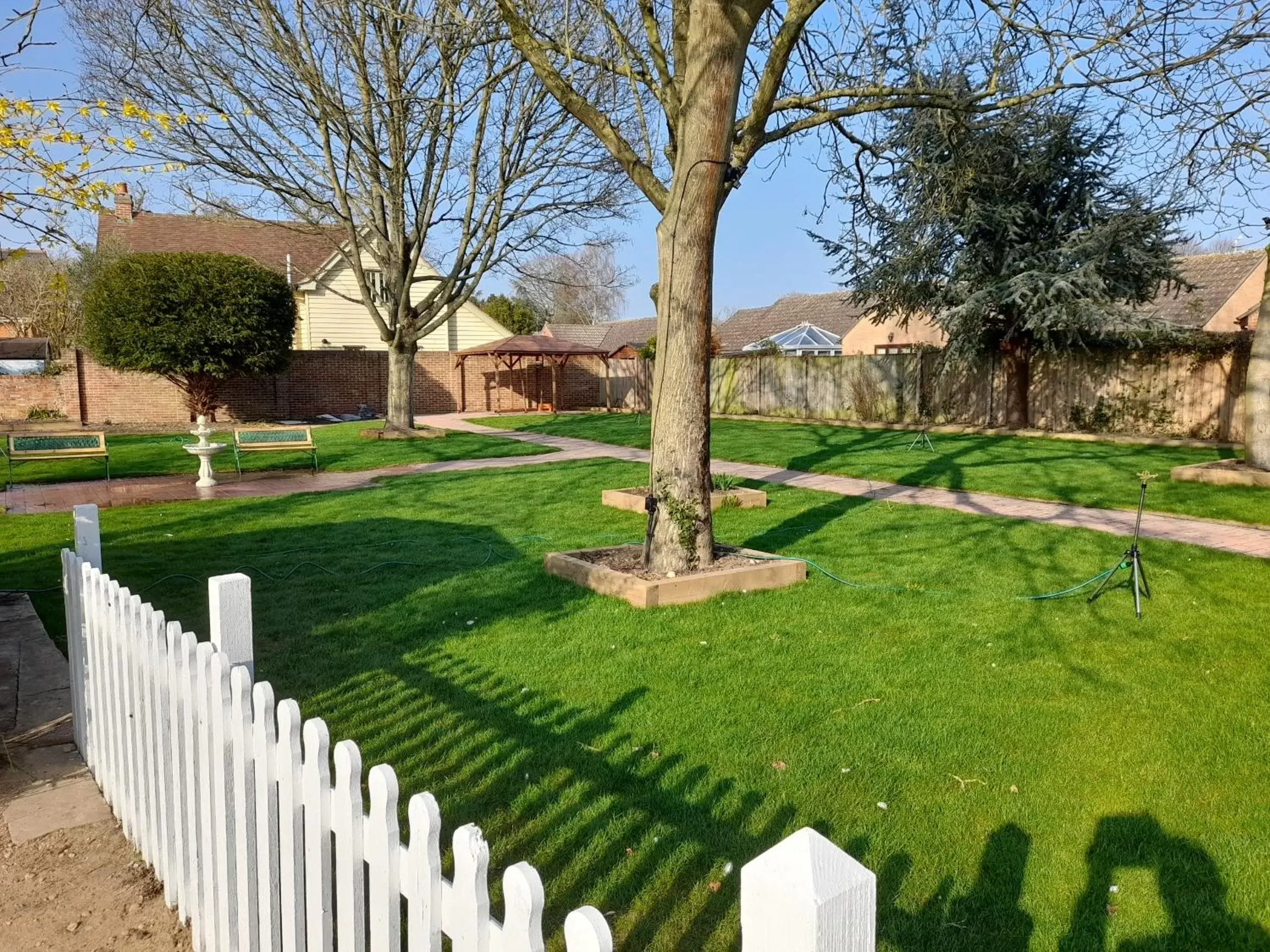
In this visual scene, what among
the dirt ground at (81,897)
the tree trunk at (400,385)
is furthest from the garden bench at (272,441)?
the dirt ground at (81,897)

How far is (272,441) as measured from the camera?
13.7m

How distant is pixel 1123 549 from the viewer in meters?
7.71

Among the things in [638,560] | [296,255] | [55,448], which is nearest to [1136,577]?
[638,560]

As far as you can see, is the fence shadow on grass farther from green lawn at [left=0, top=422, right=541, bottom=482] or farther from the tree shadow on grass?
green lawn at [left=0, top=422, right=541, bottom=482]

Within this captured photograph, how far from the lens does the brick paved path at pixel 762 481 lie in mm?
8602

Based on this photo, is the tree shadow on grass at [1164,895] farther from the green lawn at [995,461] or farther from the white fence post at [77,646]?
the green lawn at [995,461]

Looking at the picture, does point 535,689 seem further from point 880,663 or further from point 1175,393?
point 1175,393

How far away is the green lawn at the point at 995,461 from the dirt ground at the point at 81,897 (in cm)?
995

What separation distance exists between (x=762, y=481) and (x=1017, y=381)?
10948mm

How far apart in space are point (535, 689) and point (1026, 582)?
409 centimetres

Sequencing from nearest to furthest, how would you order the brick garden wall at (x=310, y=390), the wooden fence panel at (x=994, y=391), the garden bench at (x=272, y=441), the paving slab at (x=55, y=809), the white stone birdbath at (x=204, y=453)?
1. the paving slab at (x=55, y=809)
2. the white stone birdbath at (x=204, y=453)
3. the garden bench at (x=272, y=441)
4. the wooden fence panel at (x=994, y=391)
5. the brick garden wall at (x=310, y=390)

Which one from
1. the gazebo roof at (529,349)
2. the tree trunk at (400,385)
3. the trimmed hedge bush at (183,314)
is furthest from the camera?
the gazebo roof at (529,349)

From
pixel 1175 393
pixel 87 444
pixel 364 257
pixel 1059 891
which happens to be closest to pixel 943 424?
pixel 1175 393

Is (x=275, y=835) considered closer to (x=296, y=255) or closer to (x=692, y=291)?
(x=692, y=291)
